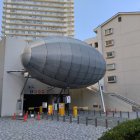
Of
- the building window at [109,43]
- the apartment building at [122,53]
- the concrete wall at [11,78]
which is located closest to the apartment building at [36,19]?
the building window at [109,43]

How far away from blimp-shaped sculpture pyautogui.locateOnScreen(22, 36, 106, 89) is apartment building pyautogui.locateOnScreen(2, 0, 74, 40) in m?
73.9

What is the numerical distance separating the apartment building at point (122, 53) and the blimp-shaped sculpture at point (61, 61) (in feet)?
43.2

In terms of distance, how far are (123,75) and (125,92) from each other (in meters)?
3.33

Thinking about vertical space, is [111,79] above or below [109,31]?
below

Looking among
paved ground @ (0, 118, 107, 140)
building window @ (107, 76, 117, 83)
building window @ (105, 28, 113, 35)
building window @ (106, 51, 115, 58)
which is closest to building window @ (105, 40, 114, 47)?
building window @ (106, 51, 115, 58)

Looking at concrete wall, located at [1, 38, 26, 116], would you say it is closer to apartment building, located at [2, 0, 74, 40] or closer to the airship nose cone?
the airship nose cone

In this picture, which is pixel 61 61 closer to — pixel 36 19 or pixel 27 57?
pixel 27 57

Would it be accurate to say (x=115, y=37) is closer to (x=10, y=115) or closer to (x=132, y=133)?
(x=10, y=115)

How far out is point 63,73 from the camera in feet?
92.3

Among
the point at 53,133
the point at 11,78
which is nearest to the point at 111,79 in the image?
the point at 11,78

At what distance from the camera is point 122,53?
4591 centimetres

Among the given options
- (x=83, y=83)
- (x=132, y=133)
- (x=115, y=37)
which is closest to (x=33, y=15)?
(x=115, y=37)

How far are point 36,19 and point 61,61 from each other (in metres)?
83.5

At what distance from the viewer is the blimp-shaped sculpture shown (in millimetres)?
26609
